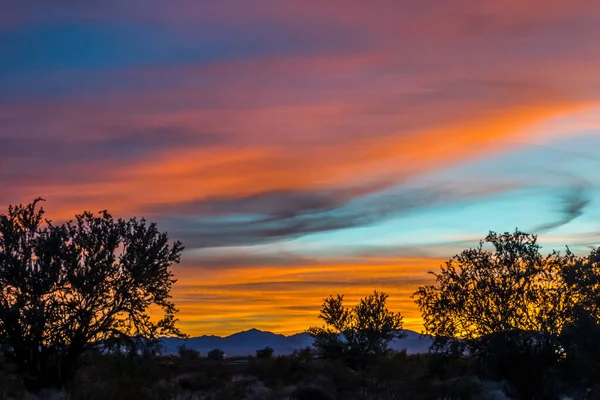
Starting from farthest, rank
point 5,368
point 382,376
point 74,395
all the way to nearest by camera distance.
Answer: point 382,376 → point 5,368 → point 74,395

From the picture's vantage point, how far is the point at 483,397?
33531mm

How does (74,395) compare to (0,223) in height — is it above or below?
below

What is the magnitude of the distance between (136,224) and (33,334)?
674 cm

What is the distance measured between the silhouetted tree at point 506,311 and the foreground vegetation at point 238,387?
5 cm

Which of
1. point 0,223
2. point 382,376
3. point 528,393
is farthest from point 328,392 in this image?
point 0,223

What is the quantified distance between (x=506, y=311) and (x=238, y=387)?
1471 centimetres

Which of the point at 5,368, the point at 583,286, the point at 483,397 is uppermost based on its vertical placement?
the point at 583,286

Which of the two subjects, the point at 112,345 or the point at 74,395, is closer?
the point at 74,395

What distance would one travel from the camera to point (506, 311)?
3212 cm

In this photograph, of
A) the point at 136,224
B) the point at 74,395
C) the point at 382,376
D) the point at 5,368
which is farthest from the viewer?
the point at 382,376

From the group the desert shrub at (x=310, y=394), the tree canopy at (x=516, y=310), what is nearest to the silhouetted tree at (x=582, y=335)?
the tree canopy at (x=516, y=310)

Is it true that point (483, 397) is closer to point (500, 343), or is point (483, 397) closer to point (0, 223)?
point (500, 343)

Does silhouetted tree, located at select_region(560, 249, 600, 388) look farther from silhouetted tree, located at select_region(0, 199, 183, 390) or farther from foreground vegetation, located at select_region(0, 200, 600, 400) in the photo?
silhouetted tree, located at select_region(0, 199, 183, 390)

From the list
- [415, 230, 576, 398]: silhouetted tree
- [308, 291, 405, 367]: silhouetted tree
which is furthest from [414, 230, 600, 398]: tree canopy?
[308, 291, 405, 367]: silhouetted tree
